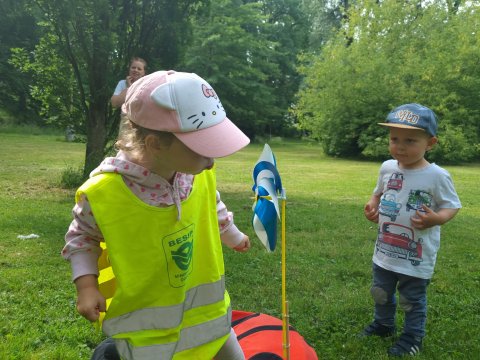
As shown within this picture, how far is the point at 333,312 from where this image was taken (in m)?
3.72

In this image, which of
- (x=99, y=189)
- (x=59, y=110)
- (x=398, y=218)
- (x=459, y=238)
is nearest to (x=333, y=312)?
(x=398, y=218)

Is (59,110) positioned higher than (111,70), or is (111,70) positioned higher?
(111,70)

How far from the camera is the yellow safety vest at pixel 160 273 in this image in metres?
1.81

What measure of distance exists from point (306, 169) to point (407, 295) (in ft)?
41.7

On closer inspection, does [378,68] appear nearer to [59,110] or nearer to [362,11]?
[362,11]

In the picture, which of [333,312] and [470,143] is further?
[470,143]

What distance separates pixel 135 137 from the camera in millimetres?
1839

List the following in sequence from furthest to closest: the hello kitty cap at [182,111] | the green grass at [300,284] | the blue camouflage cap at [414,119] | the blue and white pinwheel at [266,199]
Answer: the green grass at [300,284]
the blue camouflage cap at [414,119]
the blue and white pinwheel at [266,199]
the hello kitty cap at [182,111]

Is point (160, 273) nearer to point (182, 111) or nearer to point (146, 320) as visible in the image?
point (146, 320)

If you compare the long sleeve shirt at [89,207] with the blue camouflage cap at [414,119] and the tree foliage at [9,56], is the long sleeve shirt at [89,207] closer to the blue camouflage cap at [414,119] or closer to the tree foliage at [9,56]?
the blue camouflage cap at [414,119]

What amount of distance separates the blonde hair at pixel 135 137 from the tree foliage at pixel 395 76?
60.3 feet

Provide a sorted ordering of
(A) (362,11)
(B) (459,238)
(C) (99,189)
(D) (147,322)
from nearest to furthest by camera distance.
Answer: (C) (99,189) < (D) (147,322) < (B) (459,238) < (A) (362,11)

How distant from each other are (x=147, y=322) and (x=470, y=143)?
66.6ft

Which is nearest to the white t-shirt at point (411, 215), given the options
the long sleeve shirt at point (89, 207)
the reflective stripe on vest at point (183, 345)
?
the reflective stripe on vest at point (183, 345)
